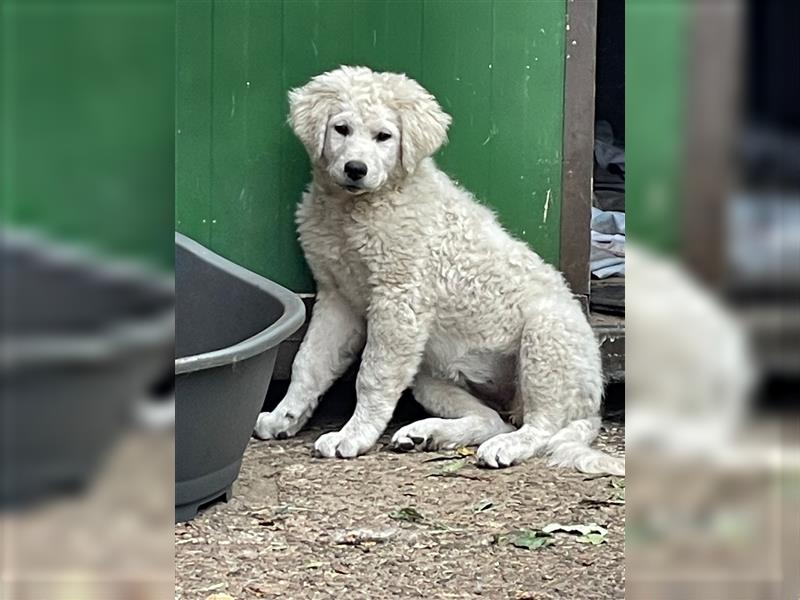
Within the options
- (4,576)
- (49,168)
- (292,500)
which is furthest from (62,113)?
(292,500)

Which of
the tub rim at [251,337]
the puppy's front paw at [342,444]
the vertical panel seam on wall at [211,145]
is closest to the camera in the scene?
the tub rim at [251,337]

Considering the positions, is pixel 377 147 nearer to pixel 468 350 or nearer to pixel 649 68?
pixel 468 350

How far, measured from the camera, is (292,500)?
335 cm

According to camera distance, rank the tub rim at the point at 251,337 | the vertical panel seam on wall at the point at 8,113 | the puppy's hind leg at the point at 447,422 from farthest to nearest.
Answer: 1. the puppy's hind leg at the point at 447,422
2. the tub rim at the point at 251,337
3. the vertical panel seam on wall at the point at 8,113

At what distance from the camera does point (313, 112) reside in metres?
3.89

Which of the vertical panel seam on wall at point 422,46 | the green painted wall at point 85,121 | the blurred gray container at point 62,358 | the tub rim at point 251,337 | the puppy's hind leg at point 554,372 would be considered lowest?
the puppy's hind leg at point 554,372

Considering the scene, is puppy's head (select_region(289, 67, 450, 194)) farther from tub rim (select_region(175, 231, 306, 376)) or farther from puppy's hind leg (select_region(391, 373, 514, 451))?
puppy's hind leg (select_region(391, 373, 514, 451))

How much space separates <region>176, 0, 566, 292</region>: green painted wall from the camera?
420cm

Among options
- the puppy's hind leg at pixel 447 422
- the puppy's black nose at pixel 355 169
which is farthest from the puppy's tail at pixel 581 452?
the puppy's black nose at pixel 355 169

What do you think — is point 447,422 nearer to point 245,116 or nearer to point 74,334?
point 245,116

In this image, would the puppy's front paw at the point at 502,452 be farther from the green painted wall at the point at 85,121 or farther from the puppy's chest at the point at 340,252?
the green painted wall at the point at 85,121

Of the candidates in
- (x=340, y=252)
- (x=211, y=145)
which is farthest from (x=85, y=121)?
(x=211, y=145)

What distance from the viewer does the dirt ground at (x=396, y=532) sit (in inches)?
103

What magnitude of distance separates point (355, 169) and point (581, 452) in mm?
1218
